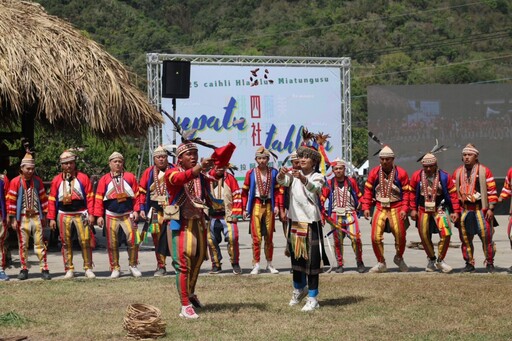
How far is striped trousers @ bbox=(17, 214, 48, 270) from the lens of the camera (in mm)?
14016

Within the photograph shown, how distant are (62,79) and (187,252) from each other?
25.5 feet

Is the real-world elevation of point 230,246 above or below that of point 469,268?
above

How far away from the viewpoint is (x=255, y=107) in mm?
29203

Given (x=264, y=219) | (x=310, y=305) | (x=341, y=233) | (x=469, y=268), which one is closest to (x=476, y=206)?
(x=469, y=268)

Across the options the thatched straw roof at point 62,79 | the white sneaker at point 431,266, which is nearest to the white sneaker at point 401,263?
the white sneaker at point 431,266

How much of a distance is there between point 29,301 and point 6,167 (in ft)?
25.5

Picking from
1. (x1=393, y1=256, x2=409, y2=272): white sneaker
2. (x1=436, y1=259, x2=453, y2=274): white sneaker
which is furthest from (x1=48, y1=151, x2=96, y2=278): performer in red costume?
(x1=436, y1=259, x2=453, y2=274): white sneaker

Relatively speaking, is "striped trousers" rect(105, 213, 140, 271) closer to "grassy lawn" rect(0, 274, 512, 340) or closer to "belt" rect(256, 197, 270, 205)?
"grassy lawn" rect(0, 274, 512, 340)

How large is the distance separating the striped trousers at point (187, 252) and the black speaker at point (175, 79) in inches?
298

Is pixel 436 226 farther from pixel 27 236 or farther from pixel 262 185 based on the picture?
pixel 27 236

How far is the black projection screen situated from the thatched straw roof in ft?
56.6

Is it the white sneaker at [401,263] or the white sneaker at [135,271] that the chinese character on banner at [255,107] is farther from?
the white sneaker at [401,263]

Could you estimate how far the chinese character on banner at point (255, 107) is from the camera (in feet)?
95.7

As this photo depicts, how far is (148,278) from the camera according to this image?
13828 mm
